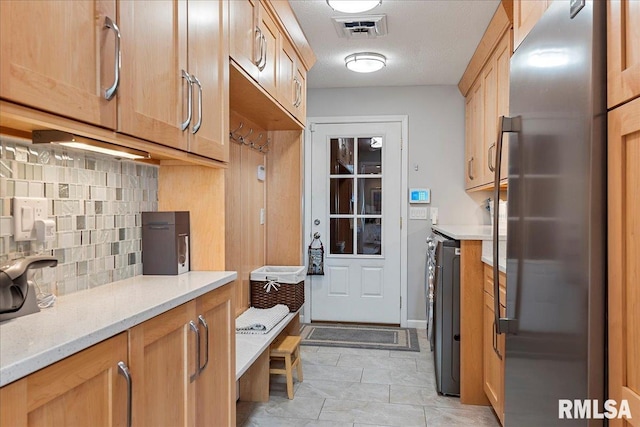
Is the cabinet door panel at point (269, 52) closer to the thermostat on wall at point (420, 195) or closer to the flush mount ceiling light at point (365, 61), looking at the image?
the flush mount ceiling light at point (365, 61)

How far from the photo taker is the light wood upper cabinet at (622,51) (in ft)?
2.76

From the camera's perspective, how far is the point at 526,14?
1509mm

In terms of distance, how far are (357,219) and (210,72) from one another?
9.91ft

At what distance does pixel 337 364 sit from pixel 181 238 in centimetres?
206

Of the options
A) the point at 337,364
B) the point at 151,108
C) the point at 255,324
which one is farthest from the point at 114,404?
the point at 337,364

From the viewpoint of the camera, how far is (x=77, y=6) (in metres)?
0.95

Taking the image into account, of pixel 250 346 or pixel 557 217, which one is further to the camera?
pixel 250 346

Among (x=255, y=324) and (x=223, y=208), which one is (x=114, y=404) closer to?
(x=223, y=208)

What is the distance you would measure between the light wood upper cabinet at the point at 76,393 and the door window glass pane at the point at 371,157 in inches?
142

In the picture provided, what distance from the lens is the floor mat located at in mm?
3814

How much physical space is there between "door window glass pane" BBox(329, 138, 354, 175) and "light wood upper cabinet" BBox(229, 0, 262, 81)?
2431 mm

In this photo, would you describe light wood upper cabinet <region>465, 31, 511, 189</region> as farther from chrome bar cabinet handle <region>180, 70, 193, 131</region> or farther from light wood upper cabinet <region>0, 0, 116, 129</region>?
light wood upper cabinet <region>0, 0, 116, 129</region>

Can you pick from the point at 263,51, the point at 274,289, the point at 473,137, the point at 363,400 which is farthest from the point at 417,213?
the point at 263,51

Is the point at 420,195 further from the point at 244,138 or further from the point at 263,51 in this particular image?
the point at 263,51
